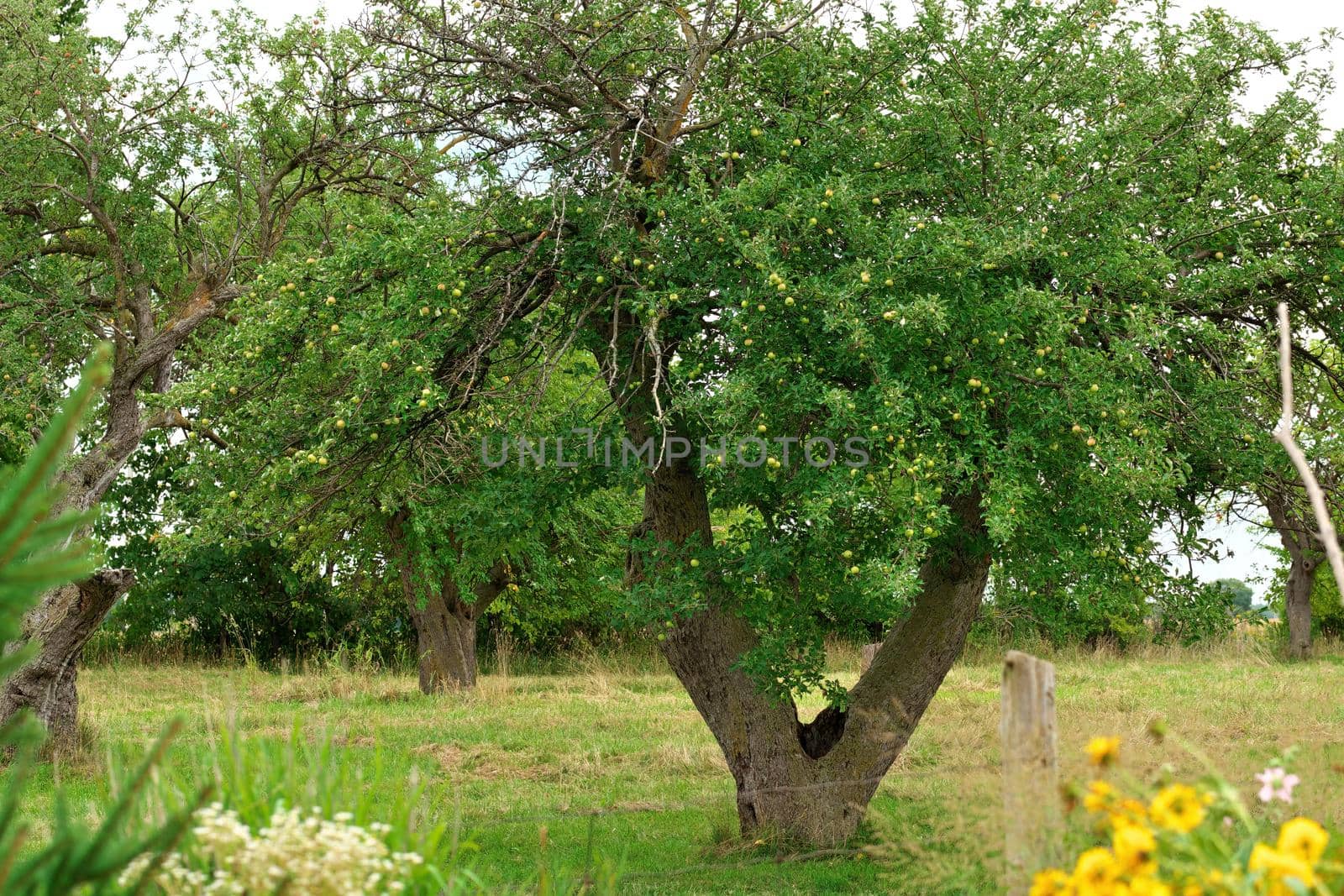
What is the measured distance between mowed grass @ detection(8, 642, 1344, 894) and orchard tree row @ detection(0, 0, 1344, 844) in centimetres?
102

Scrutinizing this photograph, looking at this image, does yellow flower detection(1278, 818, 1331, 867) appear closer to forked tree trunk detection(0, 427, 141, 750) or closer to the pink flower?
the pink flower

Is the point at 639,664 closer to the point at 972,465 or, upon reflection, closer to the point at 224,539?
the point at 224,539

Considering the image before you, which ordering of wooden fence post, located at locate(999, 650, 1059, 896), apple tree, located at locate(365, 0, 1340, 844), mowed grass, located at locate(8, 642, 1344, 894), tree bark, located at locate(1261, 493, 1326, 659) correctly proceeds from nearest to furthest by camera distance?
wooden fence post, located at locate(999, 650, 1059, 896)
mowed grass, located at locate(8, 642, 1344, 894)
apple tree, located at locate(365, 0, 1340, 844)
tree bark, located at locate(1261, 493, 1326, 659)

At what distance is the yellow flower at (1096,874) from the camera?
9.06ft

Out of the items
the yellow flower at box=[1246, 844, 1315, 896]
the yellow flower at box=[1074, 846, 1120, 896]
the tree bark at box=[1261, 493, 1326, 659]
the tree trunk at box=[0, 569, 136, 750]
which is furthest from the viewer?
the tree bark at box=[1261, 493, 1326, 659]

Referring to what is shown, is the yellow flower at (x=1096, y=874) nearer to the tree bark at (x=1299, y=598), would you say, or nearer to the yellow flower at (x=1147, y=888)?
the yellow flower at (x=1147, y=888)

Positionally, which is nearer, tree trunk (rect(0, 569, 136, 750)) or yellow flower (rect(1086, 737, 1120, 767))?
yellow flower (rect(1086, 737, 1120, 767))

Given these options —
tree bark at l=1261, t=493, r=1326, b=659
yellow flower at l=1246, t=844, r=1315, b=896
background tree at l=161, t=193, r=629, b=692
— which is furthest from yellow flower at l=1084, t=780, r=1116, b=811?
tree bark at l=1261, t=493, r=1326, b=659

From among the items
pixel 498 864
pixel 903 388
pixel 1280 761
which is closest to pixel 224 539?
pixel 498 864

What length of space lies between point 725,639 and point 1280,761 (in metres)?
6.82

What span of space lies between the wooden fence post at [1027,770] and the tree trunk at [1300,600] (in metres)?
23.2

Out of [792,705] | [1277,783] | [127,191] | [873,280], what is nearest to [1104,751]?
[1277,783]

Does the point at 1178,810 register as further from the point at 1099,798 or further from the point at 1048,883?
the point at 1048,883

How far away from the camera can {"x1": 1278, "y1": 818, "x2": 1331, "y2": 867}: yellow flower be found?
2543 mm
